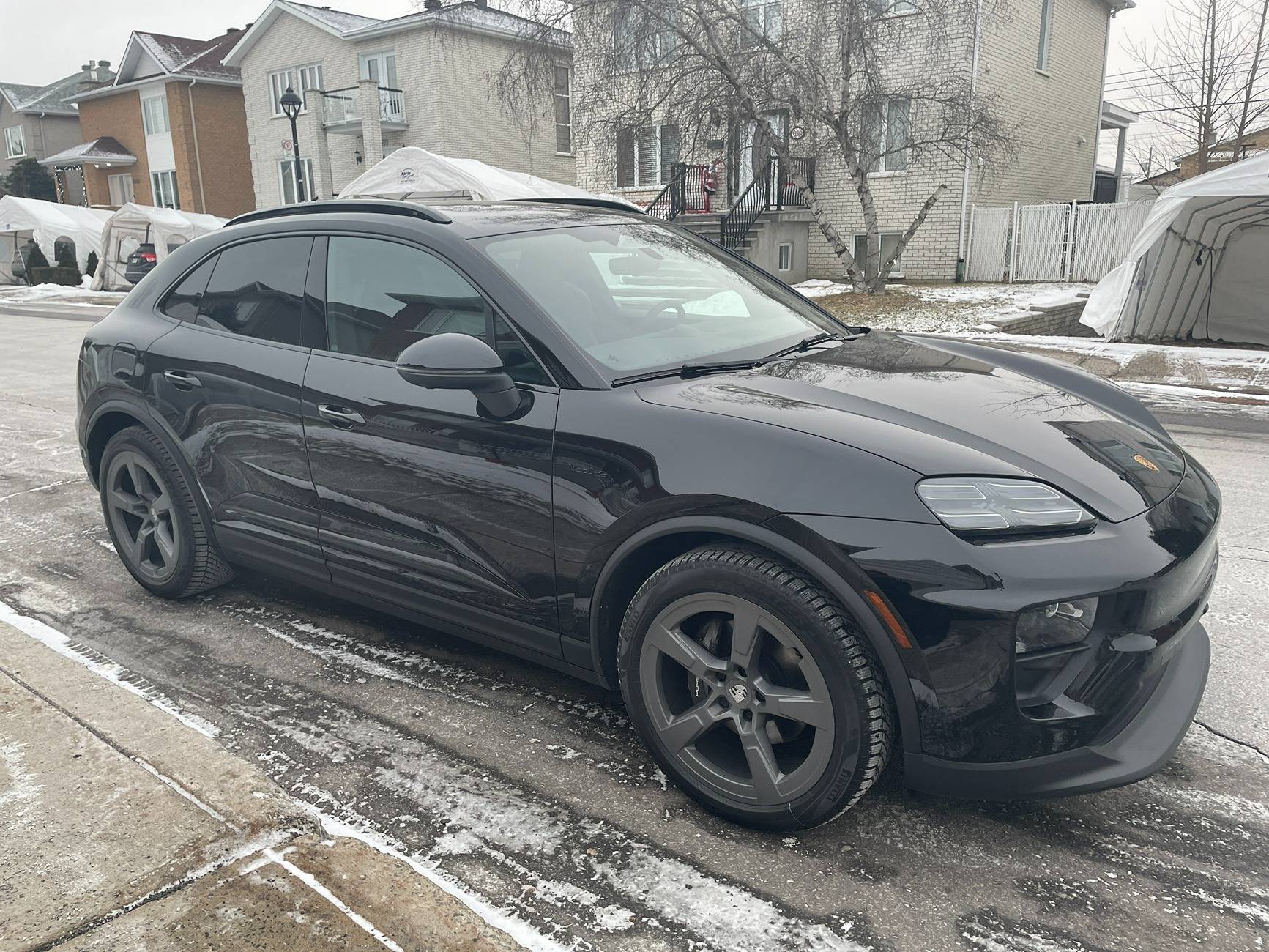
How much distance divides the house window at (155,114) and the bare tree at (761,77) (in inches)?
1204

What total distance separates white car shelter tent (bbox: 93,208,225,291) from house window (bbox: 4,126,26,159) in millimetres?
32029

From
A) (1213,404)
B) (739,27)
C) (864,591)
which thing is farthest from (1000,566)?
(739,27)

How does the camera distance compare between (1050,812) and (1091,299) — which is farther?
(1091,299)

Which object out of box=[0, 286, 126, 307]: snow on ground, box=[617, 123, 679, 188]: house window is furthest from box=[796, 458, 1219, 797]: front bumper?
box=[0, 286, 126, 307]: snow on ground

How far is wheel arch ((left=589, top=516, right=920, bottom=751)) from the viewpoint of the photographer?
2305mm

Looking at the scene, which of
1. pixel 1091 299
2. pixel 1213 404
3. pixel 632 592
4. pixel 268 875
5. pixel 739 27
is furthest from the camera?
pixel 739 27

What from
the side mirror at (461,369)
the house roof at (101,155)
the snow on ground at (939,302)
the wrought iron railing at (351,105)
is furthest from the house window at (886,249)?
the house roof at (101,155)

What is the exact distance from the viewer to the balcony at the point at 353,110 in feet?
110

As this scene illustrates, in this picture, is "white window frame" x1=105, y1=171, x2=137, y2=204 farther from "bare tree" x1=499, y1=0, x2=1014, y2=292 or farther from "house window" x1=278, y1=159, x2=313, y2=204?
"bare tree" x1=499, y1=0, x2=1014, y2=292

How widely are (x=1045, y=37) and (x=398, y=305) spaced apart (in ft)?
86.8

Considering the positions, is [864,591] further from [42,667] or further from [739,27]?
[739,27]

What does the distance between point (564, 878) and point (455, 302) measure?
182 centimetres

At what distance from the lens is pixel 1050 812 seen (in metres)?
2.67

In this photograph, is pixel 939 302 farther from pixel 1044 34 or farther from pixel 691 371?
pixel 691 371
